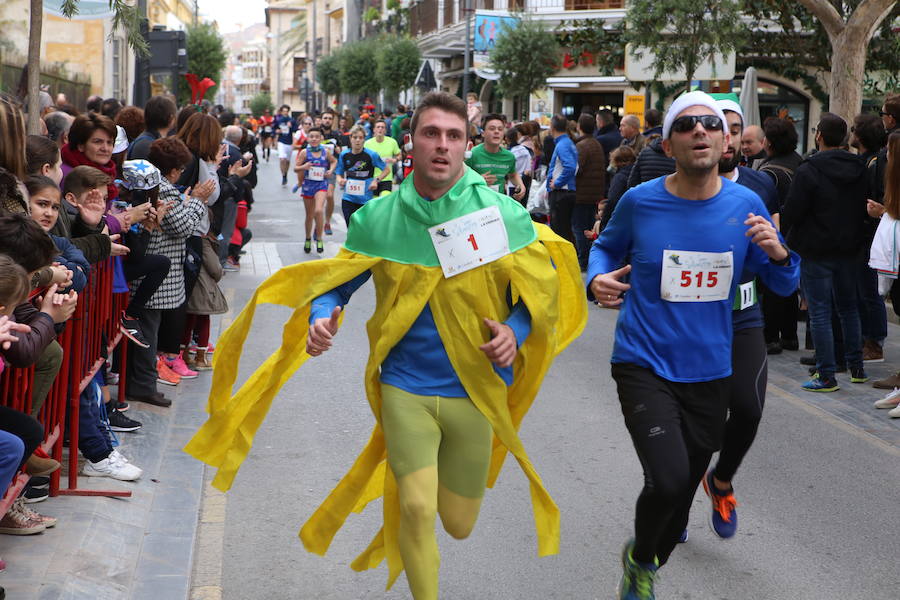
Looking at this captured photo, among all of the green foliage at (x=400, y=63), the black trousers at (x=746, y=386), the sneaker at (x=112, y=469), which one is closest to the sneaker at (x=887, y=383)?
the black trousers at (x=746, y=386)

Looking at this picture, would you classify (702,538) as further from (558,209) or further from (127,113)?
(558,209)

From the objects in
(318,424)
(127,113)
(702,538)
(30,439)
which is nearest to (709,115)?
(702,538)

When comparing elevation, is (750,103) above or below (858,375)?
above

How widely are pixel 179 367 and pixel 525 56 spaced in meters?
24.4

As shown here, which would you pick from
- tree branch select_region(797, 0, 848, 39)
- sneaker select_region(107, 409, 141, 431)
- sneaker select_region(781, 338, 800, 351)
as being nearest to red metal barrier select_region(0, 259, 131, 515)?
sneaker select_region(107, 409, 141, 431)

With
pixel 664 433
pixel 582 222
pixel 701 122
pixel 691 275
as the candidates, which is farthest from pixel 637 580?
pixel 582 222

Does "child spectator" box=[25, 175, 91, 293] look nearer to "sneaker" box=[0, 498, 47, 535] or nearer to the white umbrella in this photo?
"sneaker" box=[0, 498, 47, 535]

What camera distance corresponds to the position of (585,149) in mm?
14406

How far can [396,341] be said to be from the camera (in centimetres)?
399

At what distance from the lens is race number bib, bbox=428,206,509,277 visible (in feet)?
12.9

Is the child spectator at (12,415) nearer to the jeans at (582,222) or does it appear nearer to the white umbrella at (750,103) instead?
the jeans at (582,222)

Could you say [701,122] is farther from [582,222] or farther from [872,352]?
[582,222]

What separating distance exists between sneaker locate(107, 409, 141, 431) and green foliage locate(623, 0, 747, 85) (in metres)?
12.4

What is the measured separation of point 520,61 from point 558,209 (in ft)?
56.7
